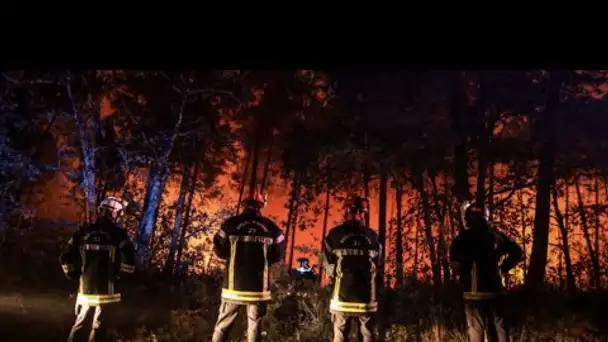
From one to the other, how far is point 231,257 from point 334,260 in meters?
0.87

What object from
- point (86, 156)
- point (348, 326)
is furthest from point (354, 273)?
point (86, 156)

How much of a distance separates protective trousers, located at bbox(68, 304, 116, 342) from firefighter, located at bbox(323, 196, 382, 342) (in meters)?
1.88

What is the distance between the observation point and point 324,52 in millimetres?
3576

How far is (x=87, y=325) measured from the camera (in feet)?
16.4

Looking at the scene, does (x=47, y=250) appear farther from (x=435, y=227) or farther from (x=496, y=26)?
(x=496, y=26)

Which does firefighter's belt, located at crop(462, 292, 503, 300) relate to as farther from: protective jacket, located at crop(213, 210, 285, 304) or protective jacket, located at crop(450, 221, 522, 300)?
protective jacket, located at crop(213, 210, 285, 304)

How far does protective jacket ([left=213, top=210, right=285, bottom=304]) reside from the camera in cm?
495

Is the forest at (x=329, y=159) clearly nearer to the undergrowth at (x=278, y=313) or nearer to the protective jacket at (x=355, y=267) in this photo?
the undergrowth at (x=278, y=313)

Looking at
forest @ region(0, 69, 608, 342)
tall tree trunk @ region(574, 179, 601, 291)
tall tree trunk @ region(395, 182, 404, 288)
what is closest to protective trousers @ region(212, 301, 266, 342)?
forest @ region(0, 69, 608, 342)

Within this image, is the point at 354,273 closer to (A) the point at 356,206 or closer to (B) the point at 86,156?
(A) the point at 356,206

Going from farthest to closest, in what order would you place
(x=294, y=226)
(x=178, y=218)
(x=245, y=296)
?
(x=294, y=226) < (x=178, y=218) < (x=245, y=296)

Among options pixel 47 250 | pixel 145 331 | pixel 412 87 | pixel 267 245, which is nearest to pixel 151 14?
pixel 267 245

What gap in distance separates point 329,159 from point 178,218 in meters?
Answer: 2.67

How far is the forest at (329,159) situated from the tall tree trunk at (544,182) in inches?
0.8
